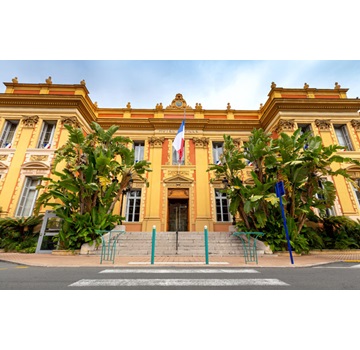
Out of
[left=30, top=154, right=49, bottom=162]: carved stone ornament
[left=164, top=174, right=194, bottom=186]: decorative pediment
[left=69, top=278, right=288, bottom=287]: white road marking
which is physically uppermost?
[left=30, top=154, right=49, bottom=162]: carved stone ornament

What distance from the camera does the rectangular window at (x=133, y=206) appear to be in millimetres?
14656

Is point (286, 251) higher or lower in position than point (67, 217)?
lower

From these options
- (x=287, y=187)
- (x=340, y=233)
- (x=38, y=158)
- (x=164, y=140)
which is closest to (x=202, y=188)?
(x=164, y=140)

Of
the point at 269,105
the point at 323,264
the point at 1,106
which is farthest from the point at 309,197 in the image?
the point at 1,106

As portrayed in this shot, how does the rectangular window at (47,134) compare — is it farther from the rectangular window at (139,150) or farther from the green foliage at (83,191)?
the rectangular window at (139,150)

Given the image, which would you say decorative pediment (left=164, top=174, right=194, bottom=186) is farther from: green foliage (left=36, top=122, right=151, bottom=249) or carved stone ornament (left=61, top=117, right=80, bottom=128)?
carved stone ornament (left=61, top=117, right=80, bottom=128)

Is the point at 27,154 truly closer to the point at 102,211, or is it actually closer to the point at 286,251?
the point at 102,211

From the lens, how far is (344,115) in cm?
1511

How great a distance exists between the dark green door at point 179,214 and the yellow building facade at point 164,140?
7 cm

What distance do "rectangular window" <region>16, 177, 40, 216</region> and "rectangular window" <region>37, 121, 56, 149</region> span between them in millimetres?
2615

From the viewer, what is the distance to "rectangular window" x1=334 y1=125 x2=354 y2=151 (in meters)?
14.5

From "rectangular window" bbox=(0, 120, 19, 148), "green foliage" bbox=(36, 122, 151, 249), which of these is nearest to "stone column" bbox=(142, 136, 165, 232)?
"green foliage" bbox=(36, 122, 151, 249)

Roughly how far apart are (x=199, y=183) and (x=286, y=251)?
763cm

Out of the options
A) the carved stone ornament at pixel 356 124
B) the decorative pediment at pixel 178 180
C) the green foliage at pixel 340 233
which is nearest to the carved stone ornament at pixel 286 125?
the carved stone ornament at pixel 356 124
